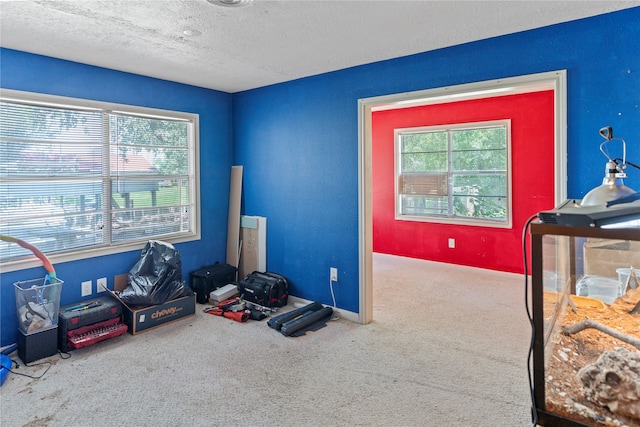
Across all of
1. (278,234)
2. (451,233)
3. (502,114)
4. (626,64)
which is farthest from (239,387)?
(502,114)

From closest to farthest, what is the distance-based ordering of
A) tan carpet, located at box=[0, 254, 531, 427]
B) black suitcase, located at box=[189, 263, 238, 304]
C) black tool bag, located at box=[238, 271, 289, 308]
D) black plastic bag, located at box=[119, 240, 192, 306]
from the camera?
tan carpet, located at box=[0, 254, 531, 427]
black plastic bag, located at box=[119, 240, 192, 306]
black tool bag, located at box=[238, 271, 289, 308]
black suitcase, located at box=[189, 263, 238, 304]

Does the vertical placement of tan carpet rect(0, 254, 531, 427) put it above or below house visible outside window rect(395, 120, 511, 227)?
below

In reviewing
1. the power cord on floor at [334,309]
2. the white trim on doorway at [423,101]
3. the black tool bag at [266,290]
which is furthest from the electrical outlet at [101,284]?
the white trim on doorway at [423,101]

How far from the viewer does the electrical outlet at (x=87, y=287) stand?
347 cm

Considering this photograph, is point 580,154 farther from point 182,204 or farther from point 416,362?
point 182,204

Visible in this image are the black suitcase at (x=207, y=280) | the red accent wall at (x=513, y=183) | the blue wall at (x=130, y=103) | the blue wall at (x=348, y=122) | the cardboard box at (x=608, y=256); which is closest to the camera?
the cardboard box at (x=608, y=256)

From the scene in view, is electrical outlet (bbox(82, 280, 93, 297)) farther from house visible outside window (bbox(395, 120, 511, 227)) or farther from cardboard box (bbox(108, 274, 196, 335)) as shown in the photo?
house visible outside window (bbox(395, 120, 511, 227))

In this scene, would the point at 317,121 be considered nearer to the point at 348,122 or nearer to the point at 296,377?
the point at 348,122

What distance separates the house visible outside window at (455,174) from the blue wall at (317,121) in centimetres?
253

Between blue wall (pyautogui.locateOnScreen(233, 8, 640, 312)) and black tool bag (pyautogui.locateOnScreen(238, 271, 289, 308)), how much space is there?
16 centimetres

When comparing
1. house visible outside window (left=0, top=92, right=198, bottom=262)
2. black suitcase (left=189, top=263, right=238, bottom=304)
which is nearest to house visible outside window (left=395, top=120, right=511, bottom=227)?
black suitcase (left=189, top=263, right=238, bottom=304)

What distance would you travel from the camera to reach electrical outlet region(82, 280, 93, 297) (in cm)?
347

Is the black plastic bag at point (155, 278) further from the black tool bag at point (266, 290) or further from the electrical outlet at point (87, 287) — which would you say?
the black tool bag at point (266, 290)

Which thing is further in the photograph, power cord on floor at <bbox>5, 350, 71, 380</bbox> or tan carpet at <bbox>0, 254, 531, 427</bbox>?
power cord on floor at <bbox>5, 350, 71, 380</bbox>
